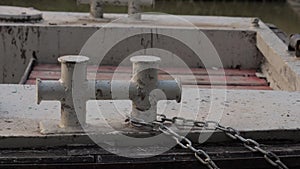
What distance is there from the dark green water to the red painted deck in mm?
6626

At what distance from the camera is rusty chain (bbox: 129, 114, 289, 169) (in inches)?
84.7

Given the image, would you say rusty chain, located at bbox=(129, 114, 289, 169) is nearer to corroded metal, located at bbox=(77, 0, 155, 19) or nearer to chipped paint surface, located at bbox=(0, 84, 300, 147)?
chipped paint surface, located at bbox=(0, 84, 300, 147)

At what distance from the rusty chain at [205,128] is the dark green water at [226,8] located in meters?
8.89

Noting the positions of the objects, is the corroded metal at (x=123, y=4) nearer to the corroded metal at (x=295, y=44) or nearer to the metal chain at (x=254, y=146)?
the corroded metal at (x=295, y=44)

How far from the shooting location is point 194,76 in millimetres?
4414

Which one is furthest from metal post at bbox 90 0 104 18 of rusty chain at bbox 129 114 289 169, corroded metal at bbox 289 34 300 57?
rusty chain at bbox 129 114 289 169

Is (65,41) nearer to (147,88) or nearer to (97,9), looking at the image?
(97,9)

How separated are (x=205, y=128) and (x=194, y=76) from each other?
2173 millimetres

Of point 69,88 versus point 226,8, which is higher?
point 69,88

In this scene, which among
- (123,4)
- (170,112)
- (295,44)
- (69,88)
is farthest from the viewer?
(123,4)

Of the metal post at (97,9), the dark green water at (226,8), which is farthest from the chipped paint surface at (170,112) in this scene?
the dark green water at (226,8)

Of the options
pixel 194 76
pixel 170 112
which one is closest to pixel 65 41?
pixel 194 76

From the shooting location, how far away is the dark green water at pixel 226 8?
12.0 metres

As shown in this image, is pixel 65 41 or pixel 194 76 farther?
pixel 65 41
